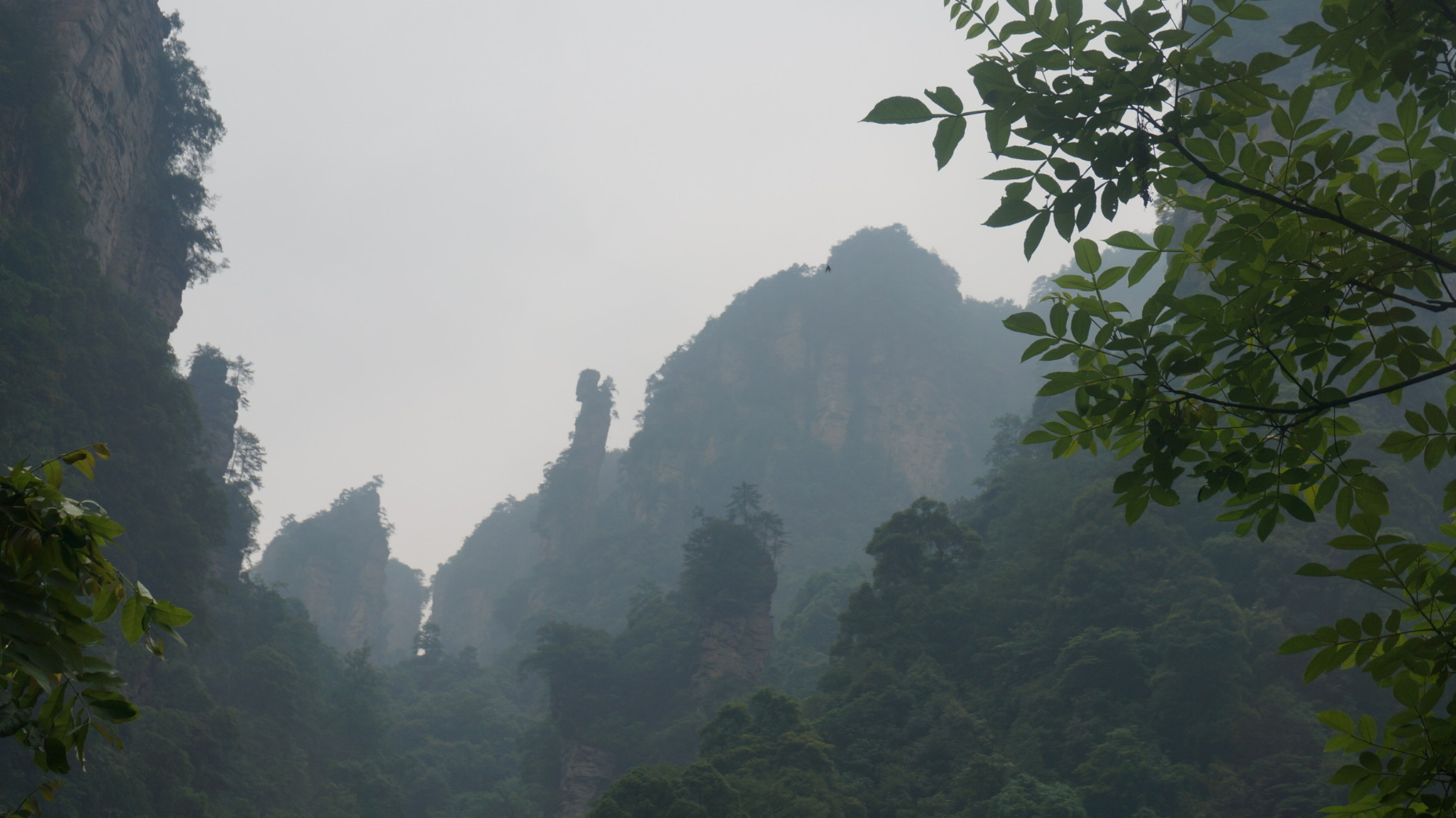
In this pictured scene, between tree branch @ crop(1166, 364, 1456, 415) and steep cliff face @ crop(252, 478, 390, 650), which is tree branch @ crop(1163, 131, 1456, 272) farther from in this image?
steep cliff face @ crop(252, 478, 390, 650)

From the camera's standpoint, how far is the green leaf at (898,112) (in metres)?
1.61

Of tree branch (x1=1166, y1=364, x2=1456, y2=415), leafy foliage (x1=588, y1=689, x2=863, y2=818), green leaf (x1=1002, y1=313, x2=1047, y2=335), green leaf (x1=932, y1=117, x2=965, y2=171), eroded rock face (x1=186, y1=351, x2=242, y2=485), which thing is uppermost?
eroded rock face (x1=186, y1=351, x2=242, y2=485)

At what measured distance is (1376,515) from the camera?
1735 millimetres

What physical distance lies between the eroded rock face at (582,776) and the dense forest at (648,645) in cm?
10

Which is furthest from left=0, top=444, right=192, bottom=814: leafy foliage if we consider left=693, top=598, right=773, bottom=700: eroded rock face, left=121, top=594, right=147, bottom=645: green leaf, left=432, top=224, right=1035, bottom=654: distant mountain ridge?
left=432, top=224, right=1035, bottom=654: distant mountain ridge

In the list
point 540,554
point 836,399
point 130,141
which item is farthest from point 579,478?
point 130,141

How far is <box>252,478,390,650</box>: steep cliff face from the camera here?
56.3m

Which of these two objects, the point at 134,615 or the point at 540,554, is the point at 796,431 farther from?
the point at 134,615

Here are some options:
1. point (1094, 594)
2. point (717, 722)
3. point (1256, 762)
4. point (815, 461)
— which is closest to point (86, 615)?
point (1256, 762)

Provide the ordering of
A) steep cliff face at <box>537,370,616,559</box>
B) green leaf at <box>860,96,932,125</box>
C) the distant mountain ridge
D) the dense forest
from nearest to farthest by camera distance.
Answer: green leaf at <box>860,96,932,125</box> < the dense forest < the distant mountain ridge < steep cliff face at <box>537,370,616,559</box>

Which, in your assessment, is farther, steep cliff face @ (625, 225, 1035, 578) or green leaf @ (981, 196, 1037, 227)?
steep cliff face @ (625, 225, 1035, 578)

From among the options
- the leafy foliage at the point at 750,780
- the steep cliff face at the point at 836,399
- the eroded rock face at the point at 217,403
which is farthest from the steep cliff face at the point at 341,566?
the leafy foliage at the point at 750,780

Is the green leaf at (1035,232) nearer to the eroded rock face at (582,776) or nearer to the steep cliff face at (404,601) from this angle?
the eroded rock face at (582,776)

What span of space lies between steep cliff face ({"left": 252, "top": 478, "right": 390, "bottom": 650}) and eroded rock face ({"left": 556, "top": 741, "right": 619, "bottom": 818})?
3215 cm
